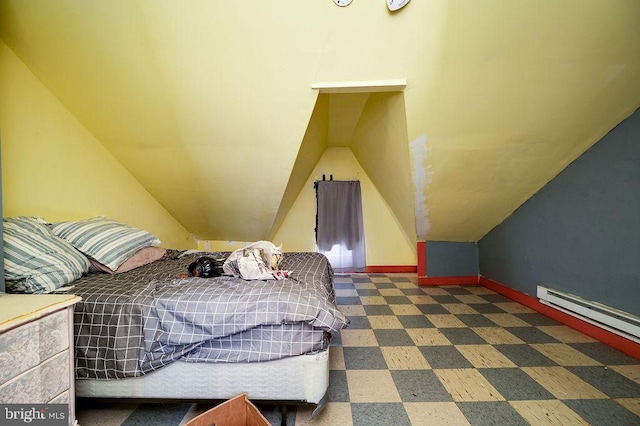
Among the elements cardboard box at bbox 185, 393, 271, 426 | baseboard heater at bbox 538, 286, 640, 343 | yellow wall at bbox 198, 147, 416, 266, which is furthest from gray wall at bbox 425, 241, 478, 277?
cardboard box at bbox 185, 393, 271, 426

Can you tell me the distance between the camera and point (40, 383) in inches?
41.1

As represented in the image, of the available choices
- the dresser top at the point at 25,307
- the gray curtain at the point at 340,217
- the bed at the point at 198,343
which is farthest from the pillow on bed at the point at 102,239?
the gray curtain at the point at 340,217

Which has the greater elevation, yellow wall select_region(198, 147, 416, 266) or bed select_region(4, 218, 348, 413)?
yellow wall select_region(198, 147, 416, 266)

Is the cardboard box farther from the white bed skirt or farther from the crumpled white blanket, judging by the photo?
the crumpled white blanket

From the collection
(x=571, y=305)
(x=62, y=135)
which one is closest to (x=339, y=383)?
(x=571, y=305)

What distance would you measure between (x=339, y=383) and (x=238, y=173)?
2079 millimetres

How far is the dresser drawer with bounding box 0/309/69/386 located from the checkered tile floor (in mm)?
664

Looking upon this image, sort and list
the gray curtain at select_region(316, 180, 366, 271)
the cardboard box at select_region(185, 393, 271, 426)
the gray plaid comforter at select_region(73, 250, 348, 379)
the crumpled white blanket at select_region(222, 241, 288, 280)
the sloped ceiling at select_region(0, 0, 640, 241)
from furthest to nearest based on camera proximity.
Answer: the gray curtain at select_region(316, 180, 366, 271)
the crumpled white blanket at select_region(222, 241, 288, 280)
the sloped ceiling at select_region(0, 0, 640, 241)
the gray plaid comforter at select_region(73, 250, 348, 379)
the cardboard box at select_region(185, 393, 271, 426)

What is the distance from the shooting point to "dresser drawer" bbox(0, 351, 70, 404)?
3.10 feet

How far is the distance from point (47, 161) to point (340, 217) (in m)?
3.35

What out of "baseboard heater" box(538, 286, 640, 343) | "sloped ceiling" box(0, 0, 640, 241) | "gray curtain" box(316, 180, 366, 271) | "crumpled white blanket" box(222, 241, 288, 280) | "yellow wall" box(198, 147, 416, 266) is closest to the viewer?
"sloped ceiling" box(0, 0, 640, 241)

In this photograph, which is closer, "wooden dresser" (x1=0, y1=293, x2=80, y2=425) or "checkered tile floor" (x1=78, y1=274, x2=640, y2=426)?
"wooden dresser" (x1=0, y1=293, x2=80, y2=425)

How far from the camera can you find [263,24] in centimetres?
173

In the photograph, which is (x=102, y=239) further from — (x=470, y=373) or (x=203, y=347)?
(x=470, y=373)
